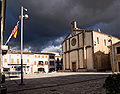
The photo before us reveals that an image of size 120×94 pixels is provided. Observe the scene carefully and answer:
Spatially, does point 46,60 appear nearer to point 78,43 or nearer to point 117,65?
point 78,43

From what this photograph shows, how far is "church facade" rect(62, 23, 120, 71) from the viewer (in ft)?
101

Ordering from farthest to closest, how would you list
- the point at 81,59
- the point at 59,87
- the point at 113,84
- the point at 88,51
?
1. the point at 81,59
2. the point at 88,51
3. the point at 59,87
4. the point at 113,84

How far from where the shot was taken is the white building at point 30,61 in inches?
1616

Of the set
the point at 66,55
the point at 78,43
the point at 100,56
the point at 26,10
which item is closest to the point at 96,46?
the point at 100,56

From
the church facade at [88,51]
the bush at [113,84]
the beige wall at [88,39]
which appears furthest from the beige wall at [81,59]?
the bush at [113,84]

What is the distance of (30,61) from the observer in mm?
45031

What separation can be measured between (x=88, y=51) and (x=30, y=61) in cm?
2432

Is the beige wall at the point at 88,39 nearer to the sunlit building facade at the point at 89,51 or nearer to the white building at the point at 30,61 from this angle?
the sunlit building facade at the point at 89,51

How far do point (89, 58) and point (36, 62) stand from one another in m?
23.7

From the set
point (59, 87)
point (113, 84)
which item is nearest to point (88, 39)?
point (59, 87)

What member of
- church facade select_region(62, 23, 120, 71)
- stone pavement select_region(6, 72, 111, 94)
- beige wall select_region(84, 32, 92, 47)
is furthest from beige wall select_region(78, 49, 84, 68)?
stone pavement select_region(6, 72, 111, 94)

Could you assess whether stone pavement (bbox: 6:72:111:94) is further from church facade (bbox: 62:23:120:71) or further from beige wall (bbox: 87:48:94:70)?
church facade (bbox: 62:23:120:71)

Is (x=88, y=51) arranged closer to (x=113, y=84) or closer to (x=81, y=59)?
(x=81, y=59)

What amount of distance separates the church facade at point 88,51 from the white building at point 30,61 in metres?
14.0
